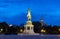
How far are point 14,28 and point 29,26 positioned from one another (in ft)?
111

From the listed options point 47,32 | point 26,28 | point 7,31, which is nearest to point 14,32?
point 7,31

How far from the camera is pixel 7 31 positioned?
426ft

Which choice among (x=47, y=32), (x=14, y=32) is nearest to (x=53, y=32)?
(x=47, y=32)

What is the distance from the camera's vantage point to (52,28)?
13362 cm

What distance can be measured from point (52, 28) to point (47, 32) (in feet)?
22.1

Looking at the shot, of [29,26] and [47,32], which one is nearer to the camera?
[29,26]

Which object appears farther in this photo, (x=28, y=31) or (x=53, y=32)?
(x=53, y=32)

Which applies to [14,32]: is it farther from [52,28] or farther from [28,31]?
[28,31]

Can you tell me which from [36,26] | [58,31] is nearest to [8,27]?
[36,26]

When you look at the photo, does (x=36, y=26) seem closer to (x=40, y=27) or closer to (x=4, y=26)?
(x=40, y=27)

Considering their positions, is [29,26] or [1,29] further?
[1,29]

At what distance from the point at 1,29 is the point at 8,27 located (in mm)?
6979

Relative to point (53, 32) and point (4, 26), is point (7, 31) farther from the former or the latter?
point (53, 32)

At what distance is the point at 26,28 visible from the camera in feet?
331
